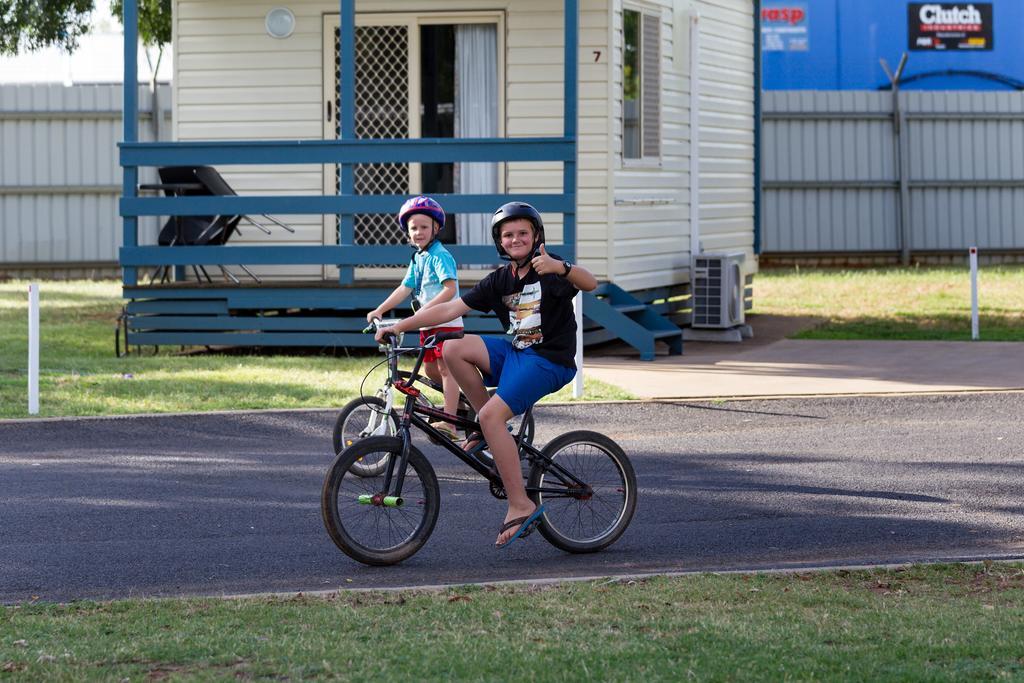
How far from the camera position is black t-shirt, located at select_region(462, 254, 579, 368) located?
715 cm

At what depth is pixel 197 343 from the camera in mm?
15484

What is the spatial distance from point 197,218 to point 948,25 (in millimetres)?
16784

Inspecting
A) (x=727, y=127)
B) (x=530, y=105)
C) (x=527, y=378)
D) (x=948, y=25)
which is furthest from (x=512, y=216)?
(x=948, y=25)

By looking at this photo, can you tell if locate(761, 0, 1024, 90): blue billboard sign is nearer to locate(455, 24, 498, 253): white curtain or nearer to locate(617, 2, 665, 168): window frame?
locate(617, 2, 665, 168): window frame

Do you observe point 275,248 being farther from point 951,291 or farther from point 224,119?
point 951,291

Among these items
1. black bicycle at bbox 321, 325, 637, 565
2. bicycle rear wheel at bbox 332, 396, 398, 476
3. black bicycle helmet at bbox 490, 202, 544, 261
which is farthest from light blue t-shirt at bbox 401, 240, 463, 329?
black bicycle helmet at bbox 490, 202, 544, 261

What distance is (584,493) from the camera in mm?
7449

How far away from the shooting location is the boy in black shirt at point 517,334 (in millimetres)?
7105

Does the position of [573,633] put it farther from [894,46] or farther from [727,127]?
[894,46]

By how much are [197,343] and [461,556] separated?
8.63 m

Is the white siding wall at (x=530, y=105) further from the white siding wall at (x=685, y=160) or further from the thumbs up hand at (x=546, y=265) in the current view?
the thumbs up hand at (x=546, y=265)

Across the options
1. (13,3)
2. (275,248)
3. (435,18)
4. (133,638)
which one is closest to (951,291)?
(435,18)

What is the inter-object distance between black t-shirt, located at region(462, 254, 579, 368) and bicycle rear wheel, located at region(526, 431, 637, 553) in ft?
1.41

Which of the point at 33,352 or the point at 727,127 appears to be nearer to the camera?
the point at 33,352
